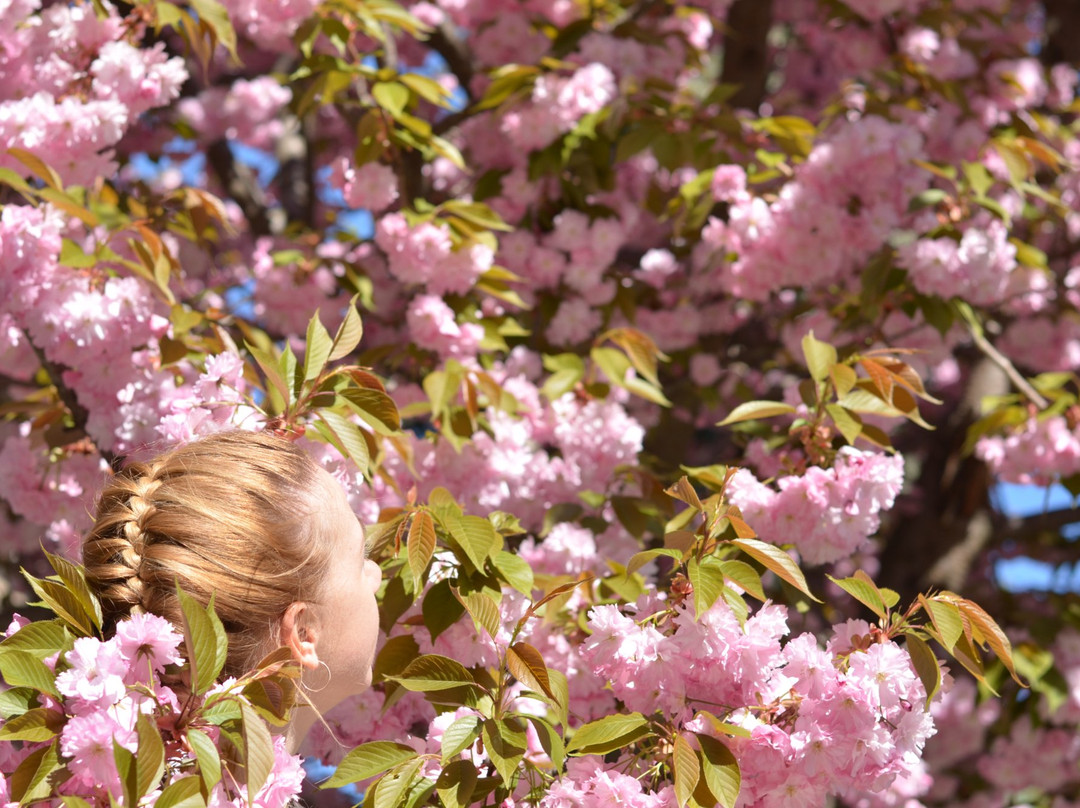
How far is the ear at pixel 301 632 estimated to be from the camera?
1550mm

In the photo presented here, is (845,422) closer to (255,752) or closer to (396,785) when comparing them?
(396,785)

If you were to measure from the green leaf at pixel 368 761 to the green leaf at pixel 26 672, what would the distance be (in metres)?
0.37

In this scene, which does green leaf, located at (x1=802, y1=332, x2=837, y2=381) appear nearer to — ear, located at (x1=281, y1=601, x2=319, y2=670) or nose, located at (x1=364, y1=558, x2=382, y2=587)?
nose, located at (x1=364, y1=558, x2=382, y2=587)

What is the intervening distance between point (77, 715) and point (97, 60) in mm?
1814

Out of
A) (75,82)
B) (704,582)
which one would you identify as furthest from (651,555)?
(75,82)

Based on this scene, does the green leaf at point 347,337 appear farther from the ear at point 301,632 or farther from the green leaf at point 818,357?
the green leaf at point 818,357

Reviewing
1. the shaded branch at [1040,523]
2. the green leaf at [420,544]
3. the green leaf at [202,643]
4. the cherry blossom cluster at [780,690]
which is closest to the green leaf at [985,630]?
the cherry blossom cluster at [780,690]

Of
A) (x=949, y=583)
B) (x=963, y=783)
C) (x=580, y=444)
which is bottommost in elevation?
(x=963, y=783)

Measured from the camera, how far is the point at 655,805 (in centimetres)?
153

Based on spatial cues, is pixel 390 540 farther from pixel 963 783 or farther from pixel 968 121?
pixel 963 783

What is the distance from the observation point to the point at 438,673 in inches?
61.6

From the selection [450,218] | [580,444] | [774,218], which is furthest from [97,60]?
[774,218]

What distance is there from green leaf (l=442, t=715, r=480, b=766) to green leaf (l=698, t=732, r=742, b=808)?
0.31 m

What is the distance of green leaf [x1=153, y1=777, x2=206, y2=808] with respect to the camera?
1202 millimetres
